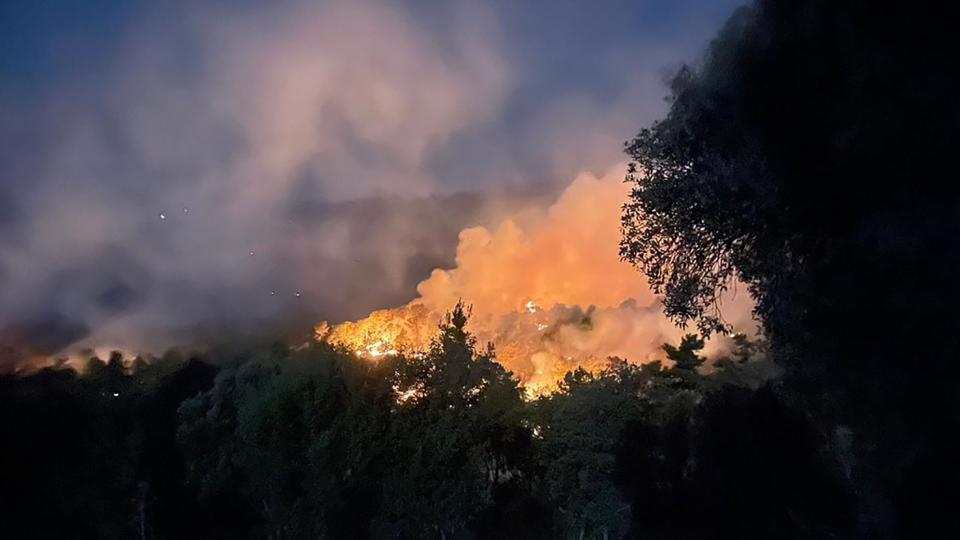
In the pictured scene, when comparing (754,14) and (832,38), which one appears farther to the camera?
(754,14)

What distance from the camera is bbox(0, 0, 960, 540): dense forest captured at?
8422 millimetres

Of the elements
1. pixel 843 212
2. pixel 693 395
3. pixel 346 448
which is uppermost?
pixel 693 395

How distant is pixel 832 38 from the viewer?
9258 mm

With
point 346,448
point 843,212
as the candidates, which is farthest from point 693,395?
point 843,212

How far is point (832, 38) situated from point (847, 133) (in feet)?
4.00

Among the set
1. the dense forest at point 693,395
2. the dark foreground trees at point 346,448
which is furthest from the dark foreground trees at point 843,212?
the dark foreground trees at point 346,448

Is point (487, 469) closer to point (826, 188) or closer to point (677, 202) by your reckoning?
point (677, 202)

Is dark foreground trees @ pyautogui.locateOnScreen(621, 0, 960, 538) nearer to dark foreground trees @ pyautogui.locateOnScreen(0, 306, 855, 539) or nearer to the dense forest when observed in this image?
the dense forest

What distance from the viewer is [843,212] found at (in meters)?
9.48

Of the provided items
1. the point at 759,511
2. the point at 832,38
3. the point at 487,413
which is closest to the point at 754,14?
the point at 832,38

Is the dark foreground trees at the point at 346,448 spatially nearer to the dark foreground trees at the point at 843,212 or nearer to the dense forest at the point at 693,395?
the dense forest at the point at 693,395

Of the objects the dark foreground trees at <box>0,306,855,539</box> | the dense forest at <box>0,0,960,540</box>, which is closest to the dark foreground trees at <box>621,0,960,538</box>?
the dense forest at <box>0,0,960,540</box>

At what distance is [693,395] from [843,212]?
1436cm

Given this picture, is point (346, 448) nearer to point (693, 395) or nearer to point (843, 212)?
point (693, 395)
